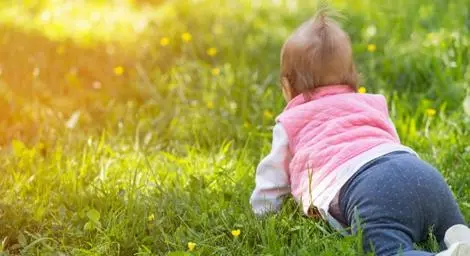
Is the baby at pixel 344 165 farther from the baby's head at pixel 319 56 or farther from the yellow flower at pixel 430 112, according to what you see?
the yellow flower at pixel 430 112

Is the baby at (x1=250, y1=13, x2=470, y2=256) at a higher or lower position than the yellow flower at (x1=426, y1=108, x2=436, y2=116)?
higher

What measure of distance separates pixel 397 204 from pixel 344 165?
266 mm

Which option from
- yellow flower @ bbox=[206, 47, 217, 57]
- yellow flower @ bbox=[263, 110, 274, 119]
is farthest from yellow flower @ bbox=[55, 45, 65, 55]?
yellow flower @ bbox=[263, 110, 274, 119]

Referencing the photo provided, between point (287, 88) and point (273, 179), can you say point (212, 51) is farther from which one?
point (273, 179)

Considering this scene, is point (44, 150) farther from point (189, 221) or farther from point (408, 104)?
point (408, 104)

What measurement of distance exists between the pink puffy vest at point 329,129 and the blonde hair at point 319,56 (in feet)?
0.12

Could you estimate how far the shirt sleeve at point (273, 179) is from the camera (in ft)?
11.0

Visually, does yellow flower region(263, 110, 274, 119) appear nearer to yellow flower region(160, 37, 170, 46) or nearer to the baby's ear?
the baby's ear

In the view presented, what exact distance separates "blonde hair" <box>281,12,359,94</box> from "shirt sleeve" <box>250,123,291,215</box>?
209mm

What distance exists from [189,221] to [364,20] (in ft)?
8.35

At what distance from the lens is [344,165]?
3.12m

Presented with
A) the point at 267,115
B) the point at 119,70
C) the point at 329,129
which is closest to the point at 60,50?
the point at 119,70

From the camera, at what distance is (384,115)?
336 cm

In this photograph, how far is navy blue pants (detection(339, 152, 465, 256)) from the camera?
2.92 metres
